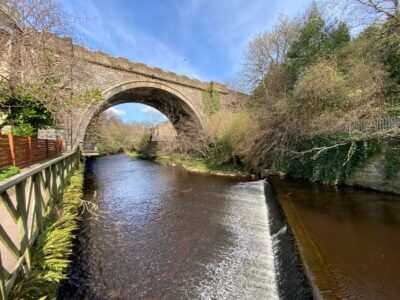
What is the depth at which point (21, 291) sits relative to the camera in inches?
105

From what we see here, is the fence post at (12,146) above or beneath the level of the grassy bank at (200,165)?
above

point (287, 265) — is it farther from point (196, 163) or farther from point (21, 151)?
point (196, 163)

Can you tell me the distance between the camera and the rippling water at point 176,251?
3.71 metres

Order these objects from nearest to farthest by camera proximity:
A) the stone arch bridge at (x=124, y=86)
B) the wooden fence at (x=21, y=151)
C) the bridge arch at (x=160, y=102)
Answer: the wooden fence at (x=21, y=151)
the stone arch bridge at (x=124, y=86)
the bridge arch at (x=160, y=102)

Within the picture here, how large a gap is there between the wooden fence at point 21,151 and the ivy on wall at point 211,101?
53.8 ft

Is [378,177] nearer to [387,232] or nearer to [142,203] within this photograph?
[387,232]

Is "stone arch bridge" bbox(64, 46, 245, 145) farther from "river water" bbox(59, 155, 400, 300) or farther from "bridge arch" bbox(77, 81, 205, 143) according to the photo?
"river water" bbox(59, 155, 400, 300)

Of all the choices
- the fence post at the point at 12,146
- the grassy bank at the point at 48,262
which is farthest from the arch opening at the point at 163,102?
the grassy bank at the point at 48,262

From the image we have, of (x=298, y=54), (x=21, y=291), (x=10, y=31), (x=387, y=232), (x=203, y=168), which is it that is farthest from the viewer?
(x=203, y=168)

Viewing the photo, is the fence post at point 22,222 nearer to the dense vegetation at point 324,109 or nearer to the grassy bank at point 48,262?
the grassy bank at point 48,262

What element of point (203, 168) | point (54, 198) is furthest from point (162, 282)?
point (203, 168)

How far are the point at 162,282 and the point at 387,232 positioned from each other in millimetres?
4515

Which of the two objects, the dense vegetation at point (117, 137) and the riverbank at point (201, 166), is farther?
the dense vegetation at point (117, 137)

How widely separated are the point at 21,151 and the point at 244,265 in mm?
5855
